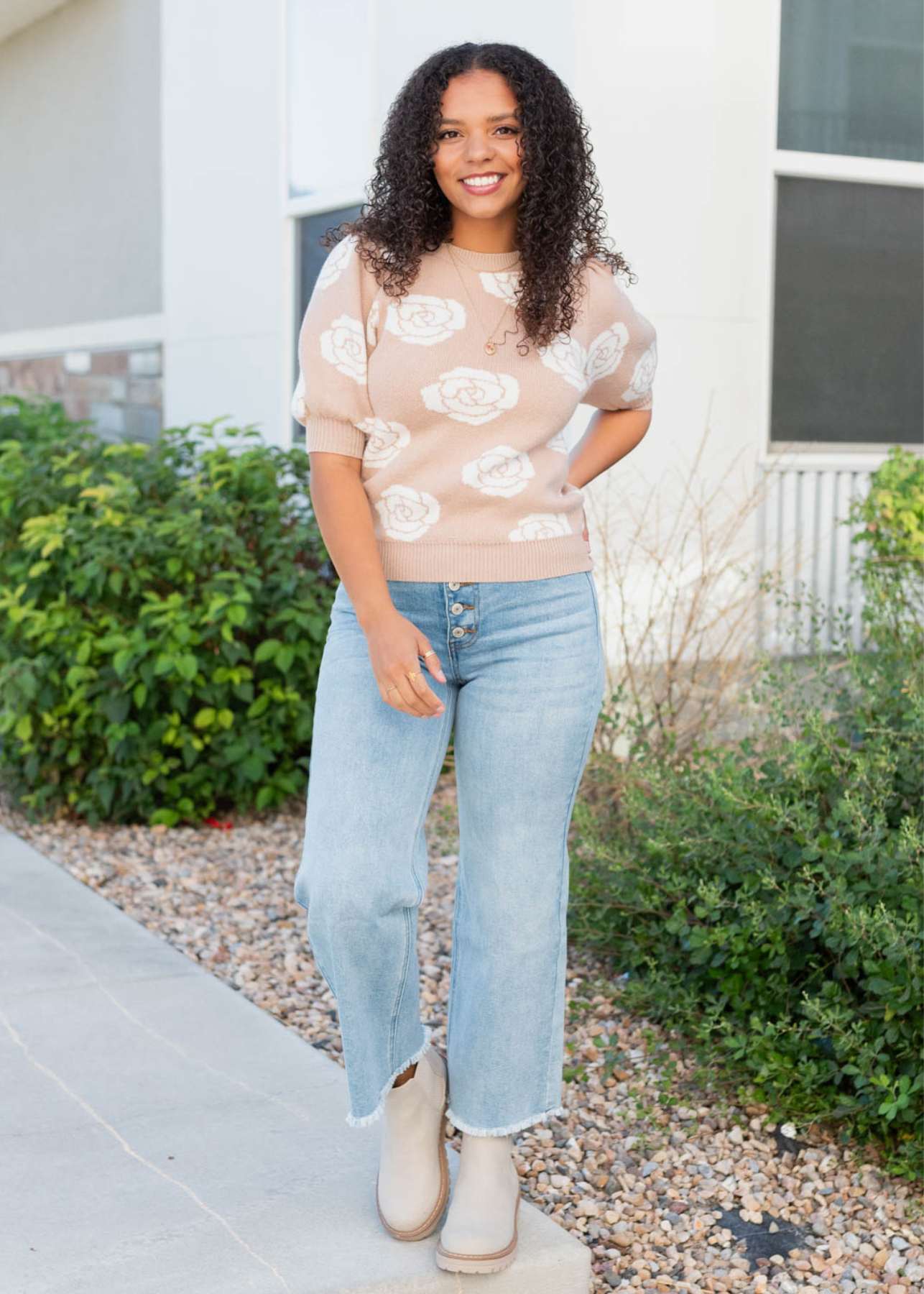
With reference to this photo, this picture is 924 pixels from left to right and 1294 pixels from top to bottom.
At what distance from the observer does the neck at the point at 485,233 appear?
2.15 metres

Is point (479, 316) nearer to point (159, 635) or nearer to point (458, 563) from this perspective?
point (458, 563)

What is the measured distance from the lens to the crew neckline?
215 centimetres

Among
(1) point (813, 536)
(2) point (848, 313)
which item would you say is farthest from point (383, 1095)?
(2) point (848, 313)

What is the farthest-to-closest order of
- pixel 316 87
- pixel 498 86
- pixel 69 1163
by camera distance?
pixel 316 87, pixel 69 1163, pixel 498 86

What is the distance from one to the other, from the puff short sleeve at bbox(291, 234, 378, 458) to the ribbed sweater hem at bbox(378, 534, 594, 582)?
15 cm

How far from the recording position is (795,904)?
288 centimetres

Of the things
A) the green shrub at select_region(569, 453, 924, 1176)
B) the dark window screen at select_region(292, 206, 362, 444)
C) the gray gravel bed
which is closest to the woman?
the gray gravel bed

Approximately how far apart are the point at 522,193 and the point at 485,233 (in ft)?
0.25

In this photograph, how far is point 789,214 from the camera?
569cm

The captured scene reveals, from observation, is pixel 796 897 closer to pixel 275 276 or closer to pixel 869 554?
pixel 869 554

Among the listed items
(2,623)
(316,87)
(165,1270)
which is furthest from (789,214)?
(165,1270)

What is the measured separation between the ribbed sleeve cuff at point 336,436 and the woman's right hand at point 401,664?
0.24 meters

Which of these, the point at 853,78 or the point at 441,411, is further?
the point at 853,78

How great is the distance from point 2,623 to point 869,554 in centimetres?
311
